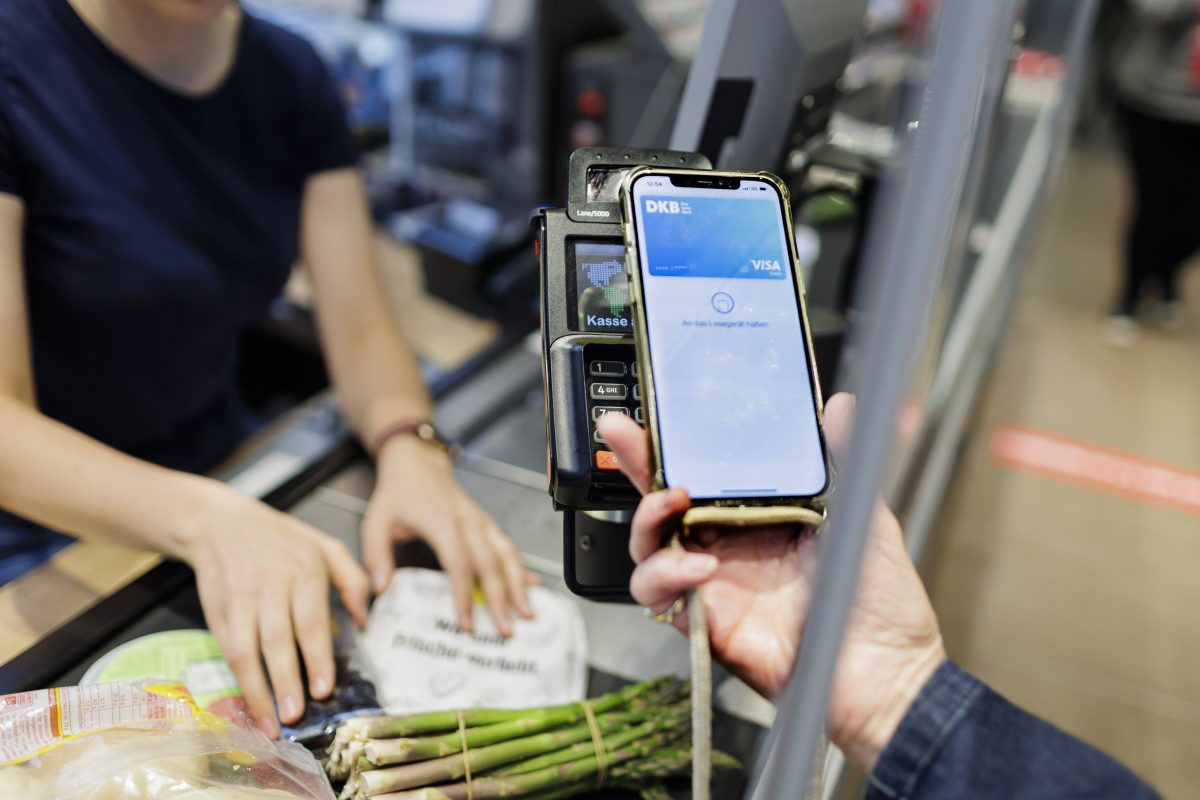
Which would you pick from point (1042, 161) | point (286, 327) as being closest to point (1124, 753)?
point (1042, 161)

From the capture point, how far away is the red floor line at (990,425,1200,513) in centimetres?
261

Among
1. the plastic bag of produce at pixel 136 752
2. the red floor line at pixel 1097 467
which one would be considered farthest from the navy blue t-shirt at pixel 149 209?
the red floor line at pixel 1097 467

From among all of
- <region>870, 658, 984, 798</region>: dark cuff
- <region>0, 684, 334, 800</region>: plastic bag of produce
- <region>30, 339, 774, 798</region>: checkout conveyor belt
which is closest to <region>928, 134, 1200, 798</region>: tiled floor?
<region>30, 339, 774, 798</region>: checkout conveyor belt

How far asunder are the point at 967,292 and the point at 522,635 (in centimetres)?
130

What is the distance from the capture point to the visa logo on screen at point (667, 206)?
61 cm

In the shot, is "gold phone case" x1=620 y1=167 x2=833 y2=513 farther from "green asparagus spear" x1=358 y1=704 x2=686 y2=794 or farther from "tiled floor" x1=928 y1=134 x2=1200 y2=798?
"tiled floor" x1=928 y1=134 x2=1200 y2=798

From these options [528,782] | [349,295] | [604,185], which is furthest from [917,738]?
[349,295]

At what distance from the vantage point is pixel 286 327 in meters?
1.81

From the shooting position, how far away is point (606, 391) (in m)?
0.65

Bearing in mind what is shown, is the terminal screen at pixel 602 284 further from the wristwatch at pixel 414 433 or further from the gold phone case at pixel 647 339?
the wristwatch at pixel 414 433

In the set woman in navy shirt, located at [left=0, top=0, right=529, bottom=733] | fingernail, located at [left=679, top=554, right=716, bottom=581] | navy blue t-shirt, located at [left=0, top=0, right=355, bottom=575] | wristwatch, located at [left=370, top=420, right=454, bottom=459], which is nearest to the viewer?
fingernail, located at [left=679, top=554, right=716, bottom=581]

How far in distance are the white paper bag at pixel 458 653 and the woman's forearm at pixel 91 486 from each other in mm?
215

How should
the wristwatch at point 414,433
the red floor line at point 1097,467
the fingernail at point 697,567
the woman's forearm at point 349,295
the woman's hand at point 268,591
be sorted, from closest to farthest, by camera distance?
the fingernail at point 697,567 < the woman's hand at point 268,591 < the wristwatch at point 414,433 < the woman's forearm at point 349,295 < the red floor line at point 1097,467

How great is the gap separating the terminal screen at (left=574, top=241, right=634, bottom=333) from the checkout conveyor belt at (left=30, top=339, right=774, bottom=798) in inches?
15.3
